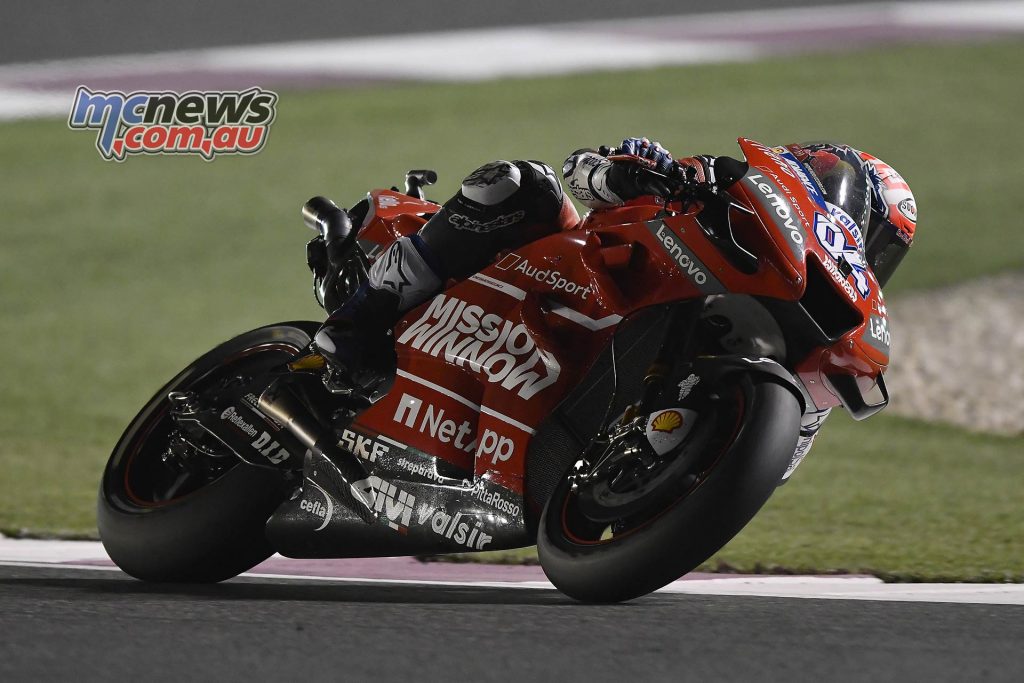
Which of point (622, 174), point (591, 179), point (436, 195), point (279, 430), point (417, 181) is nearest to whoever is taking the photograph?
point (622, 174)

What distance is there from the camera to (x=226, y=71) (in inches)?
619

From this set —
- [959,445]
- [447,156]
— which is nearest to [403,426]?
[959,445]

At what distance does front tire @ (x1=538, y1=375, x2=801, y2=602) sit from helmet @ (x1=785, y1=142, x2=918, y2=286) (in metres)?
0.70

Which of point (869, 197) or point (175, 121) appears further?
point (175, 121)

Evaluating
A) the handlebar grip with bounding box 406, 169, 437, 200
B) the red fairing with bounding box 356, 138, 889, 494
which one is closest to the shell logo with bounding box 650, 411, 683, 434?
the red fairing with bounding box 356, 138, 889, 494

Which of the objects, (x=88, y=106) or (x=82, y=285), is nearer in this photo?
(x=82, y=285)

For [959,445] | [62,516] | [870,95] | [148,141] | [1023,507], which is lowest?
[870,95]

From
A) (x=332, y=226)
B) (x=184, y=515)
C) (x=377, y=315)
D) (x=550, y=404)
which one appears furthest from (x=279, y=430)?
(x=550, y=404)

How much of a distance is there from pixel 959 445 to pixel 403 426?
4.42m

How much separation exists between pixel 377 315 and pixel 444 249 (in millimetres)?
274

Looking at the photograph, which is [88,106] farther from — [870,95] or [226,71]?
[870,95]

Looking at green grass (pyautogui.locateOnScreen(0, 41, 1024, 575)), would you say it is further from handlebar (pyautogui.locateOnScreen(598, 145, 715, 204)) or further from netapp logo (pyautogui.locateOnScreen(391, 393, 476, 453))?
handlebar (pyautogui.locateOnScreen(598, 145, 715, 204))

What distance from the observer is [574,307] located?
4.39 metres

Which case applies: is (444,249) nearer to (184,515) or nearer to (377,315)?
(377,315)
